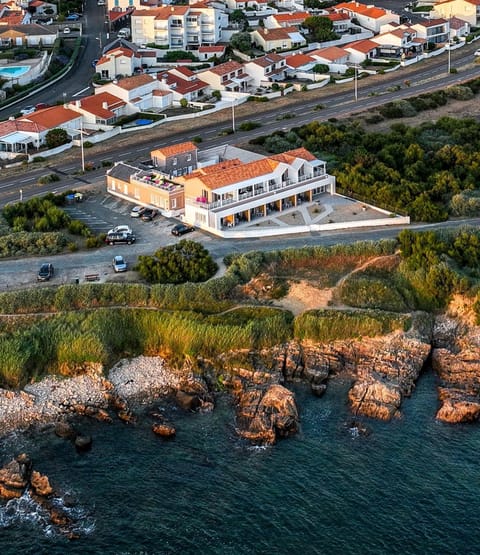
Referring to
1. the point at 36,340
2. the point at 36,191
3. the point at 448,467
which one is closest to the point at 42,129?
the point at 36,191

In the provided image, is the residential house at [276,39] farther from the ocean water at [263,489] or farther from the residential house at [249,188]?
the ocean water at [263,489]

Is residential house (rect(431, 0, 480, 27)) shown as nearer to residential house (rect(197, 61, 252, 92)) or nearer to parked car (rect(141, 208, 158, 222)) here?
residential house (rect(197, 61, 252, 92))

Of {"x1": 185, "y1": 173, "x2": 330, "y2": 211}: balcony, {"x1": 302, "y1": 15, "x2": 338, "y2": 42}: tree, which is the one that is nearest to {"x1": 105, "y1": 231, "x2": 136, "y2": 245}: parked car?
{"x1": 185, "y1": 173, "x2": 330, "y2": 211}: balcony

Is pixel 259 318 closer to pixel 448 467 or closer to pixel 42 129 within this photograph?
pixel 448 467

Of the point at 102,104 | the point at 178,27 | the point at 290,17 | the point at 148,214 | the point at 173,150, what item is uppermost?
the point at 178,27

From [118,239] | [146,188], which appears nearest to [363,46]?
[146,188]

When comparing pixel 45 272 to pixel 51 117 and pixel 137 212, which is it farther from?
pixel 51 117

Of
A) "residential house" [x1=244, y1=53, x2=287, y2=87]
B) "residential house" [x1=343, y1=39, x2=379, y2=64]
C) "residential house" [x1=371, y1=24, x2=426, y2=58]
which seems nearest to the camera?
"residential house" [x1=244, y1=53, x2=287, y2=87]
